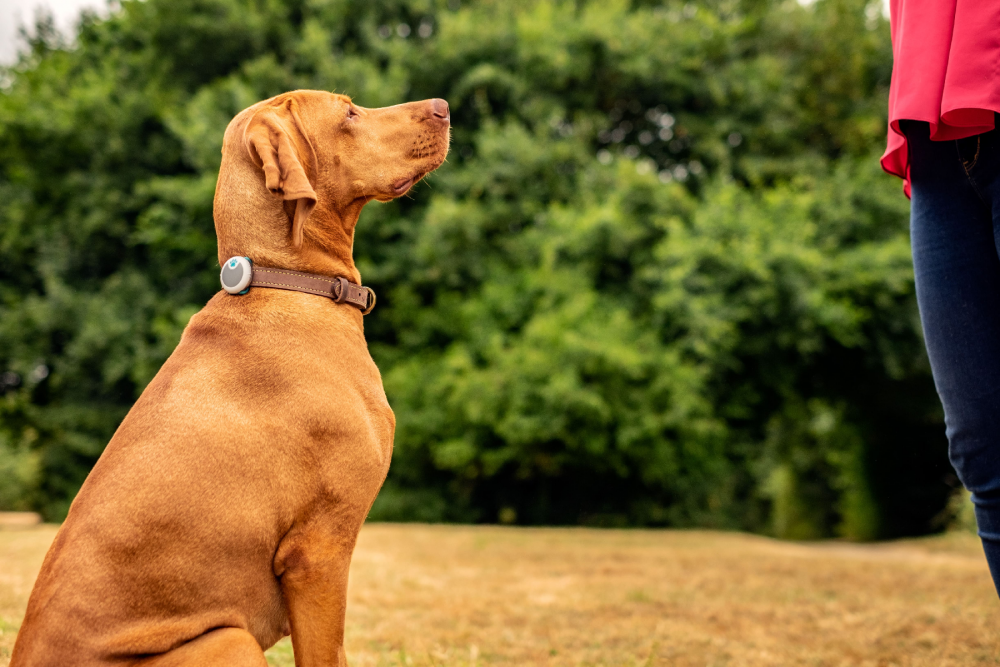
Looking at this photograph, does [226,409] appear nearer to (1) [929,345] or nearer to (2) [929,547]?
(1) [929,345]

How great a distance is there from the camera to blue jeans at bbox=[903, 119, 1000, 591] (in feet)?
6.24

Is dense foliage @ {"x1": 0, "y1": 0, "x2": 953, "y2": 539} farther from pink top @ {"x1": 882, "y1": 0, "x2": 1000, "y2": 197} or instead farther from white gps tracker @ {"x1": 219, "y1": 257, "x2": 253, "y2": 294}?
pink top @ {"x1": 882, "y1": 0, "x2": 1000, "y2": 197}

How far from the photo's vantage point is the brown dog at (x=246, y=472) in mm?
1730

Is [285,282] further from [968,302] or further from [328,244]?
[968,302]

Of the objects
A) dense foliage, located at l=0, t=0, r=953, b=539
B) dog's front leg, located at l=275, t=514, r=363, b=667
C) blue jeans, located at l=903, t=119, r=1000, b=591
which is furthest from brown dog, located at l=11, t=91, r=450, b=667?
dense foliage, located at l=0, t=0, r=953, b=539

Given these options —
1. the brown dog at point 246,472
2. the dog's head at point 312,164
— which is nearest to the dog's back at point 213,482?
the brown dog at point 246,472

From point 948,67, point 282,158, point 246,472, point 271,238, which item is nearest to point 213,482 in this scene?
point 246,472

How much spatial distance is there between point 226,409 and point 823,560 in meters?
7.67

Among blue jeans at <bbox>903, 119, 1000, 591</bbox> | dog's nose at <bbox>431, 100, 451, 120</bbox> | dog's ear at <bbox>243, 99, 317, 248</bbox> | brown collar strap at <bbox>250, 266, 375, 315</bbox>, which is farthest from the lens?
dog's nose at <bbox>431, 100, 451, 120</bbox>

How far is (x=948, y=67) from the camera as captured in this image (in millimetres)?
1854

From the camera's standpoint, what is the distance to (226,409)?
1992 millimetres

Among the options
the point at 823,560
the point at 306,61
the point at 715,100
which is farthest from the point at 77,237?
the point at 823,560

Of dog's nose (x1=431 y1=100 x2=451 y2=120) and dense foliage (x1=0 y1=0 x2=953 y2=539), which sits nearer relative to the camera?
dog's nose (x1=431 y1=100 x2=451 y2=120)

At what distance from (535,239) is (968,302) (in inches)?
387
